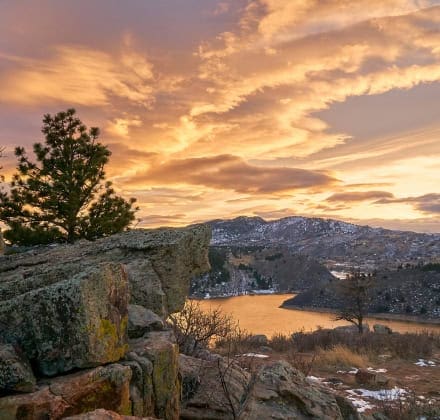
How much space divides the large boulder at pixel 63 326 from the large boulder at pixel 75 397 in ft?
0.63

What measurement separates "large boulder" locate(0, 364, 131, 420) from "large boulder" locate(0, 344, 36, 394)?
4.2 inches

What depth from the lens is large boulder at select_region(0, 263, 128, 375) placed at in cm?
557

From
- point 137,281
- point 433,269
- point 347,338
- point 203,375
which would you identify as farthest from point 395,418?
point 433,269

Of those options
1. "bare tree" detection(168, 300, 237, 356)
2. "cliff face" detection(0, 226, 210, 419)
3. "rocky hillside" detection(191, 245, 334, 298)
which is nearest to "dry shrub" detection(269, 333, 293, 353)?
"bare tree" detection(168, 300, 237, 356)

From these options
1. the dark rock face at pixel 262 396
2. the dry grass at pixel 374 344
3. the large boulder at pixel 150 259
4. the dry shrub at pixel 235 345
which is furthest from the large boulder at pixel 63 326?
the dry grass at pixel 374 344

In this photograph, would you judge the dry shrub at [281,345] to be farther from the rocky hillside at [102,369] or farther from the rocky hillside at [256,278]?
the rocky hillside at [256,278]

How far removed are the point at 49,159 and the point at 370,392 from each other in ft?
69.4

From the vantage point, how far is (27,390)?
17.1ft

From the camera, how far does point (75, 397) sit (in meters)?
5.28

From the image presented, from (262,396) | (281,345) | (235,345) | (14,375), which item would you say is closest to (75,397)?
(14,375)

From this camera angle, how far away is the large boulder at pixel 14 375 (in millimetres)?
5145

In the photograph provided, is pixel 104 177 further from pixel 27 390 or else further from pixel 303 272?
pixel 303 272

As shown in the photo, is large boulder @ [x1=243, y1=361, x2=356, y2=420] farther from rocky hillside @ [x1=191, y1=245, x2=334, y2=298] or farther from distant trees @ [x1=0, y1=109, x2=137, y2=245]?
rocky hillside @ [x1=191, y1=245, x2=334, y2=298]

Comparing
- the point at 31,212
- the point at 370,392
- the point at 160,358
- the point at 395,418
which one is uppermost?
the point at 31,212
